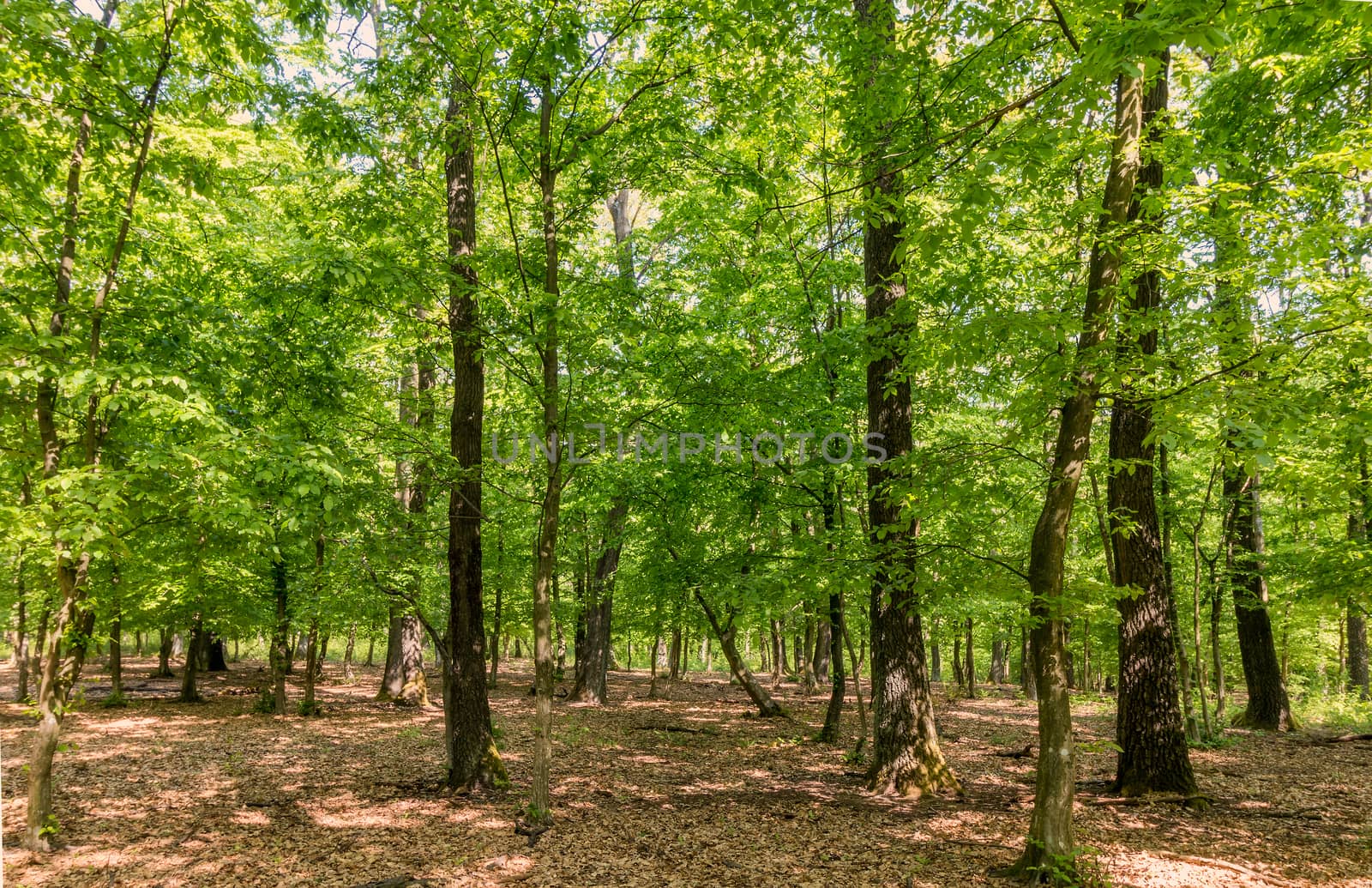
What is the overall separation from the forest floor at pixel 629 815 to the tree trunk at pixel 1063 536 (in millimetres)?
353

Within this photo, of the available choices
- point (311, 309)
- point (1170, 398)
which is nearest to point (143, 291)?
point (311, 309)

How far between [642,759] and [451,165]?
886 centimetres

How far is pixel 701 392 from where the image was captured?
7.55 meters

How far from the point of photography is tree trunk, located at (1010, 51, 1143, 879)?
4.64 meters

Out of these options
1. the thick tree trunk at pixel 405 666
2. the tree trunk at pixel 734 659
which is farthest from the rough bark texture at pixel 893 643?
the thick tree trunk at pixel 405 666

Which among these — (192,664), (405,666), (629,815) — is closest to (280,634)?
(405,666)

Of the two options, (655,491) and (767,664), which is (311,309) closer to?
(655,491)

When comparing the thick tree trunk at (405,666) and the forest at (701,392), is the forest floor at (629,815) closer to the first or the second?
the forest at (701,392)

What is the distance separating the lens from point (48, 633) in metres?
5.75

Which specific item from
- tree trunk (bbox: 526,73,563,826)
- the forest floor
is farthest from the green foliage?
tree trunk (bbox: 526,73,563,826)

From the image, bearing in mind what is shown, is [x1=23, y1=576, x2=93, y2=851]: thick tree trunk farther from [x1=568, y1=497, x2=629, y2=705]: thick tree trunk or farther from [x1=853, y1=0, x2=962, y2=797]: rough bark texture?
[x1=568, y1=497, x2=629, y2=705]: thick tree trunk

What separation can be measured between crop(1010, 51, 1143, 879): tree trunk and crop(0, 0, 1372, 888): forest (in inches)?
1.2

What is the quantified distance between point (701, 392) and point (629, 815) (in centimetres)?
472

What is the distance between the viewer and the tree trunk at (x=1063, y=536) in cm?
464
